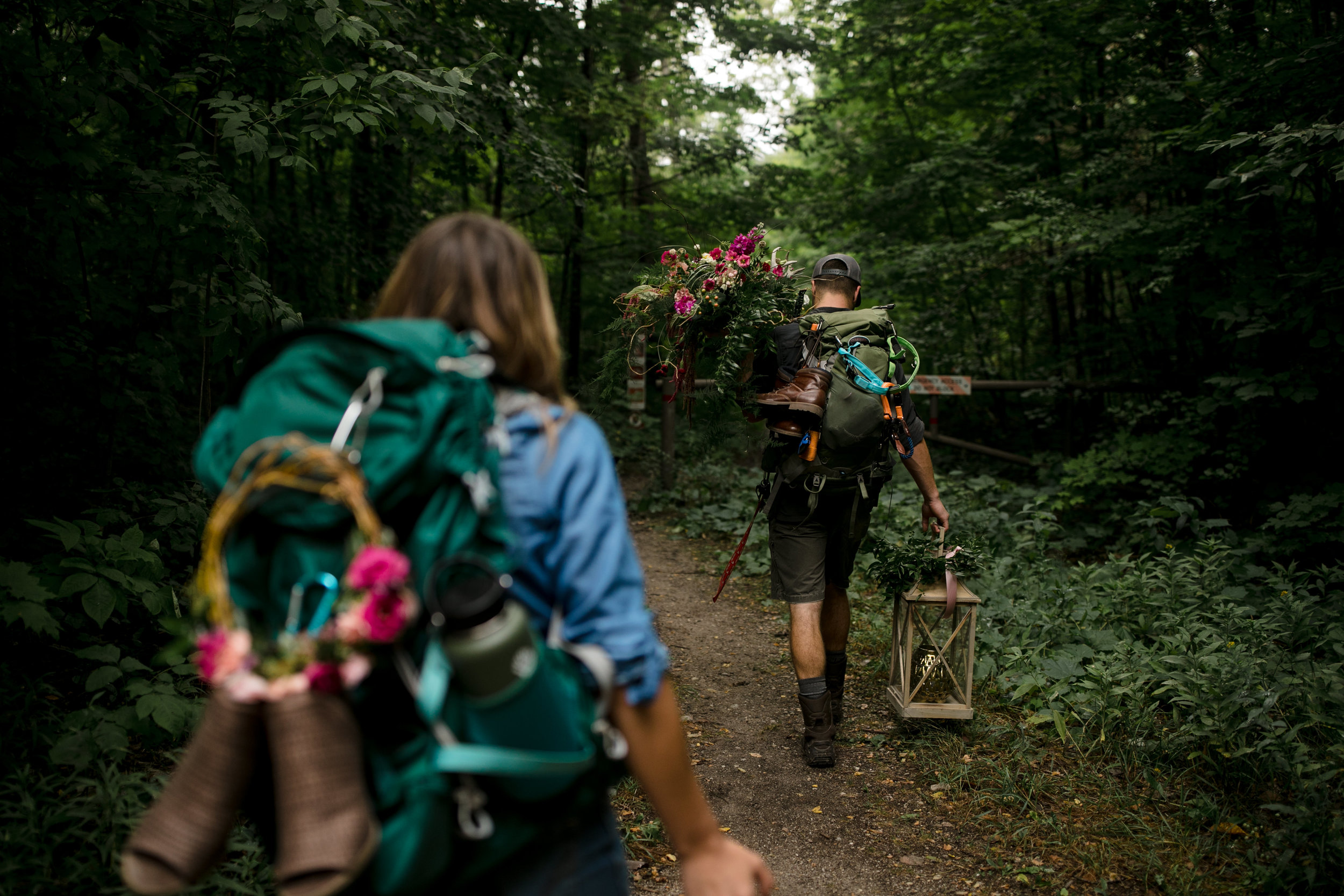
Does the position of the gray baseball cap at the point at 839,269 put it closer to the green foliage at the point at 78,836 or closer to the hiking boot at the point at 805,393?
the hiking boot at the point at 805,393

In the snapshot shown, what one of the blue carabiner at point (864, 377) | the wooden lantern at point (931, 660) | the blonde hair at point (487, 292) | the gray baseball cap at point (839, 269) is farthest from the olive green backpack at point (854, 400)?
the blonde hair at point (487, 292)

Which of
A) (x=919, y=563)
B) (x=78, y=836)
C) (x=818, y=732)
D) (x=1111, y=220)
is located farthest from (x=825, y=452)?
(x=1111, y=220)

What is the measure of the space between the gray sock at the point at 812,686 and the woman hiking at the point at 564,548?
8.15 ft

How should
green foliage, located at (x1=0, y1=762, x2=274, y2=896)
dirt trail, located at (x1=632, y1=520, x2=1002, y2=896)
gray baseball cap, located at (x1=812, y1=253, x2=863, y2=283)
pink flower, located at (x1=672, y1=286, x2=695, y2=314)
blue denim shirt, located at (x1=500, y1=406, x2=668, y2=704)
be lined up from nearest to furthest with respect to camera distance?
blue denim shirt, located at (x1=500, y1=406, x2=668, y2=704) < green foliage, located at (x1=0, y1=762, x2=274, y2=896) < dirt trail, located at (x1=632, y1=520, x2=1002, y2=896) < pink flower, located at (x1=672, y1=286, x2=695, y2=314) < gray baseball cap, located at (x1=812, y1=253, x2=863, y2=283)

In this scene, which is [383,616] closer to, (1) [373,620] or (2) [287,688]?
(1) [373,620]

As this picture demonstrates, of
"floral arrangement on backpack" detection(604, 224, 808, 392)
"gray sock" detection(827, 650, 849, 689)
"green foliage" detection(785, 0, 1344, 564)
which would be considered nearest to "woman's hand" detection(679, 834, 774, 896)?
"floral arrangement on backpack" detection(604, 224, 808, 392)

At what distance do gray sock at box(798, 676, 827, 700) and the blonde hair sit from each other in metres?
2.79

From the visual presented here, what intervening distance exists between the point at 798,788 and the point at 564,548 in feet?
9.62

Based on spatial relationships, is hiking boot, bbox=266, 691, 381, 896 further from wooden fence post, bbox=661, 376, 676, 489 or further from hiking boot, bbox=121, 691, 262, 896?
wooden fence post, bbox=661, 376, 676, 489

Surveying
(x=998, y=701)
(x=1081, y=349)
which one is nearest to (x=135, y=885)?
(x=998, y=701)

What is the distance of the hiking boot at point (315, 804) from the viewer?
3.12ft

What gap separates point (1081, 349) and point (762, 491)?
24.6 ft

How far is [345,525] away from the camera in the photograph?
105 cm

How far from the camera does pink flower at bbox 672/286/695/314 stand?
3430 millimetres
